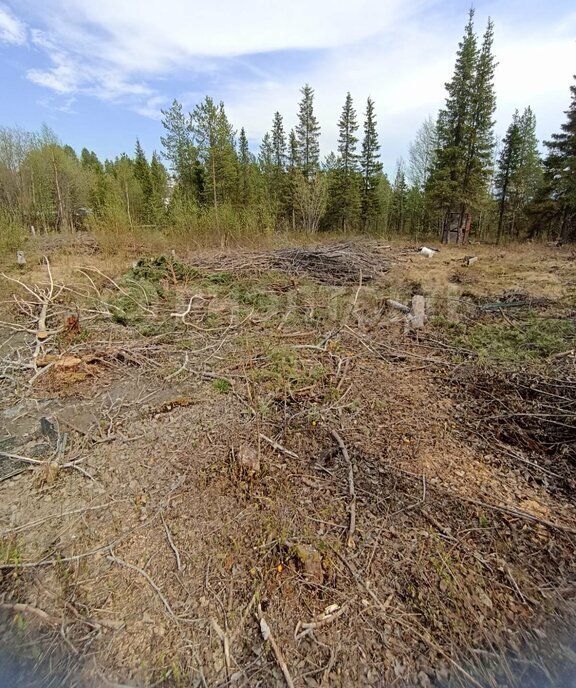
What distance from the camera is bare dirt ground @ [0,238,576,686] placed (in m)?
1.61

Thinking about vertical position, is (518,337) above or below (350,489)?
above

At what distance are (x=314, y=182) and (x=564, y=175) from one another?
40.5ft

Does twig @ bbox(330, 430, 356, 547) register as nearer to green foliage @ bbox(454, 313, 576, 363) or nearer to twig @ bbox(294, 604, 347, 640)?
twig @ bbox(294, 604, 347, 640)

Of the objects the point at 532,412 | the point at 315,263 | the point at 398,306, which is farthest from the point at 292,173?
the point at 532,412

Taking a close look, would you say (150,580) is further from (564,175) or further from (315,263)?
(564,175)

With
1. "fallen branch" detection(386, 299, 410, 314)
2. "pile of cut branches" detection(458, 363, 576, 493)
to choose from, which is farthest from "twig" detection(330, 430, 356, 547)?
"fallen branch" detection(386, 299, 410, 314)

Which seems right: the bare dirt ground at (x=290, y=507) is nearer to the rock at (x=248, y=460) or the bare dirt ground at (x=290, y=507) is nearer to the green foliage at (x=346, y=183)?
the rock at (x=248, y=460)

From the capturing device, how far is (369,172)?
25.1 metres

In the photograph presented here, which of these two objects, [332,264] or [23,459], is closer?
[23,459]

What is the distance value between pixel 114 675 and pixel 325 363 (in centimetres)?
327

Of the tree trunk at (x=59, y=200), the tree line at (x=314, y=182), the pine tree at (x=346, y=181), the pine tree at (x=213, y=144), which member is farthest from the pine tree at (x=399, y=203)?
the tree trunk at (x=59, y=200)

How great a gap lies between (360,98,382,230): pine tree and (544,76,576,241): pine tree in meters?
10.1

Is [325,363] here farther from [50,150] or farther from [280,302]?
[50,150]

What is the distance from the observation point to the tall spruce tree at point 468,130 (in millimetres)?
16672
